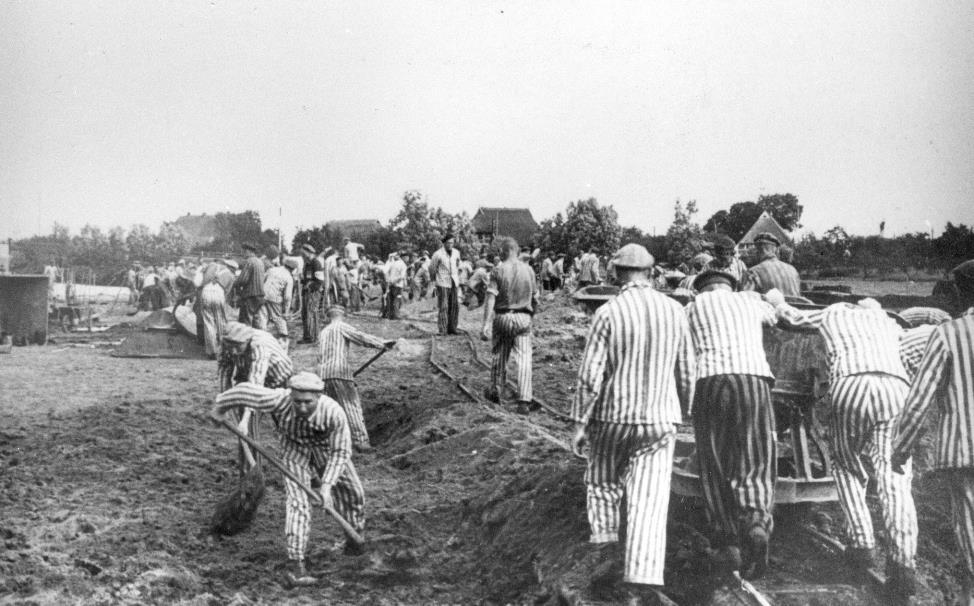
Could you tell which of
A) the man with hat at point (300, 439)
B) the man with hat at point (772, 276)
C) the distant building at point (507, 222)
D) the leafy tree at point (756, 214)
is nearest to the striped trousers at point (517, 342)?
the man with hat at point (772, 276)

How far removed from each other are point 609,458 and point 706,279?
1430mm

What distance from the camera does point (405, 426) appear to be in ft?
34.2

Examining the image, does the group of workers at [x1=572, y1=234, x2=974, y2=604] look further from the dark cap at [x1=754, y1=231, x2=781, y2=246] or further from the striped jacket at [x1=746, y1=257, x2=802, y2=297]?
the dark cap at [x1=754, y1=231, x2=781, y2=246]

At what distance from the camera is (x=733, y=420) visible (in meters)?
4.79

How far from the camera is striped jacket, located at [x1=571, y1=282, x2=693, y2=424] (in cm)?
452

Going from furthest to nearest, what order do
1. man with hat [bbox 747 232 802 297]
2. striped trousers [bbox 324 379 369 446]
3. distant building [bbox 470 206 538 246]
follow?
distant building [bbox 470 206 538 246]
striped trousers [bbox 324 379 369 446]
man with hat [bbox 747 232 802 297]

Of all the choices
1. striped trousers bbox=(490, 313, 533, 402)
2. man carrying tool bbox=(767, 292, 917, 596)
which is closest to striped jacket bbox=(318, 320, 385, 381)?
striped trousers bbox=(490, 313, 533, 402)

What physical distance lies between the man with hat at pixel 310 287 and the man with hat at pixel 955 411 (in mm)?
12090

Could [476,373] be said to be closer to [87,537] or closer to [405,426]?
[405,426]

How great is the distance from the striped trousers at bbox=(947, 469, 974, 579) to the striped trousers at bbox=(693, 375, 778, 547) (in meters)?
0.93

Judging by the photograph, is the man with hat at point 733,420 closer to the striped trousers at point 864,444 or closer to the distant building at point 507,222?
the striped trousers at point 864,444

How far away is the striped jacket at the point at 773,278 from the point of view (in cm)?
757

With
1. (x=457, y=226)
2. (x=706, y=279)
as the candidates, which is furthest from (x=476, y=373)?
(x=457, y=226)

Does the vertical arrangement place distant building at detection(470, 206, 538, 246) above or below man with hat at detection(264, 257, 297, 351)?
above
